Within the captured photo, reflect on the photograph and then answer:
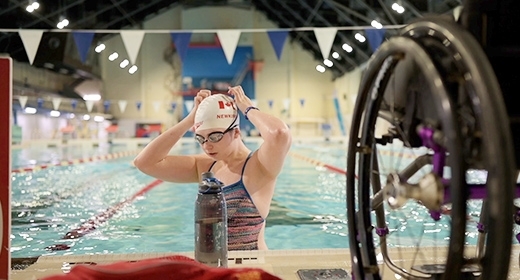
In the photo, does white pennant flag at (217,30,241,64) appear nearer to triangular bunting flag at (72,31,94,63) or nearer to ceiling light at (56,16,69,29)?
triangular bunting flag at (72,31,94,63)

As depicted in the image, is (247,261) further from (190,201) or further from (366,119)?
(190,201)

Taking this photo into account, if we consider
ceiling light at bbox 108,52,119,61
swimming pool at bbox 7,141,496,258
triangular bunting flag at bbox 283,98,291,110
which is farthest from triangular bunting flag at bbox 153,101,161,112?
swimming pool at bbox 7,141,496,258

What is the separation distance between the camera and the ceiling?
14383 millimetres

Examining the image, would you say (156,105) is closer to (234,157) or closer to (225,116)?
(234,157)

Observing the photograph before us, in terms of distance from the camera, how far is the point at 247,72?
65.0 ft

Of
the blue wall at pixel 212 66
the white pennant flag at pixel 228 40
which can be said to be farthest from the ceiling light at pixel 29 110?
the white pennant flag at pixel 228 40

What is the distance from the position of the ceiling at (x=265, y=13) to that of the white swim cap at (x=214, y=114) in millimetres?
11176

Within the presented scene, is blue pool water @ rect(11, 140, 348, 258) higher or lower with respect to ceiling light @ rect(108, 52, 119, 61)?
lower

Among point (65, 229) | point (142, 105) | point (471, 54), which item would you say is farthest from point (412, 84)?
point (142, 105)

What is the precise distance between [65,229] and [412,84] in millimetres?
3855

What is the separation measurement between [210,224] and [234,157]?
Answer: 59 cm

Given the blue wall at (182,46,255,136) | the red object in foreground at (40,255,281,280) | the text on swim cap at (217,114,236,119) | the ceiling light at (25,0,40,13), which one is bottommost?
the red object in foreground at (40,255,281,280)

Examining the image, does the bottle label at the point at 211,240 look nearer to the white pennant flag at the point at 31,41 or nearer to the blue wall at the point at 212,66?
the white pennant flag at the point at 31,41

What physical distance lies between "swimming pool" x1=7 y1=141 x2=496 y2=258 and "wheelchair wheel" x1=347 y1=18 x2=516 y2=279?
0.83 meters
